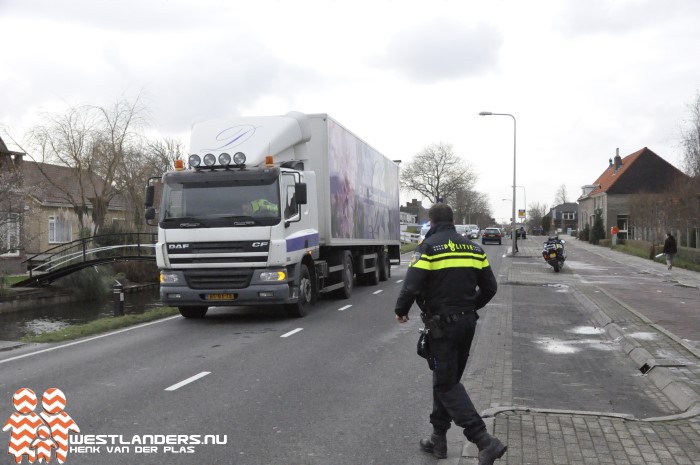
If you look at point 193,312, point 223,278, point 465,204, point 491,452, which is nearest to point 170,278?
point 223,278

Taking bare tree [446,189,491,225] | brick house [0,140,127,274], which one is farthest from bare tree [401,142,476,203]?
brick house [0,140,127,274]

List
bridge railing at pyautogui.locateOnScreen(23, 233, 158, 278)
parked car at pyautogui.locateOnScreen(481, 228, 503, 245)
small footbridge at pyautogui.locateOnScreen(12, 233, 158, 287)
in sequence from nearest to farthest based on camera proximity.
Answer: small footbridge at pyautogui.locateOnScreen(12, 233, 158, 287)
bridge railing at pyautogui.locateOnScreen(23, 233, 158, 278)
parked car at pyautogui.locateOnScreen(481, 228, 503, 245)

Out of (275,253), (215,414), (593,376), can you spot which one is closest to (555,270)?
(275,253)

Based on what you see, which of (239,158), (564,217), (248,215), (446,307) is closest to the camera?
(446,307)

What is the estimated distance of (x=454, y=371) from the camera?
4.46m

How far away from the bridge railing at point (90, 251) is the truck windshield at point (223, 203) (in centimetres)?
1256

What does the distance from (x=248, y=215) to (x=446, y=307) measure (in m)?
7.12

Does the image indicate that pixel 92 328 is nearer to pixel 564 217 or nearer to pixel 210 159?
pixel 210 159

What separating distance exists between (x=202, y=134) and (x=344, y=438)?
8.31 m

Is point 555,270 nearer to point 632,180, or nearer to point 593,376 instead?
point 593,376

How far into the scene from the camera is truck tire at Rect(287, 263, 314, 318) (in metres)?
12.1

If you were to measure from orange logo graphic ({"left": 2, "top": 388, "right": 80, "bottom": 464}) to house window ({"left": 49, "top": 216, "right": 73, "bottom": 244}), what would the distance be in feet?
110

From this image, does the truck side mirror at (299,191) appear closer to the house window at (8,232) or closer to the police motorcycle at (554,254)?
the house window at (8,232)

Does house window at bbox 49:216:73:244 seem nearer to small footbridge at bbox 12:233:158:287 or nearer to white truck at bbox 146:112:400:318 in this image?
small footbridge at bbox 12:233:158:287
